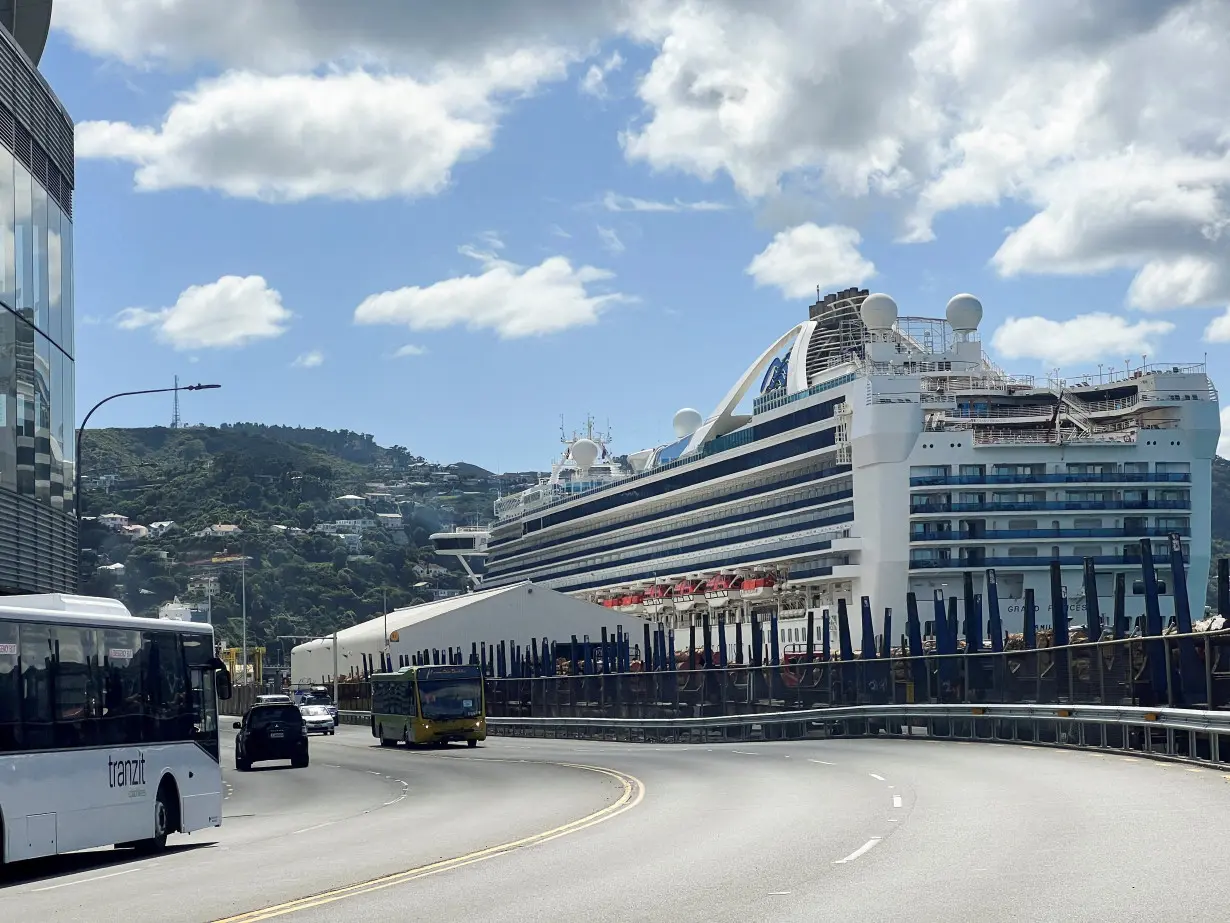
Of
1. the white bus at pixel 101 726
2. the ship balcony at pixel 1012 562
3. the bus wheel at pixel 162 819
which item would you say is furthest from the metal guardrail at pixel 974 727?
the ship balcony at pixel 1012 562

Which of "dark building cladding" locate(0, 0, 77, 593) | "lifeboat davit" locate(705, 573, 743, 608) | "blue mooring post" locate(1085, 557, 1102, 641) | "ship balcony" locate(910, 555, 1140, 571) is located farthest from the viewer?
"lifeboat davit" locate(705, 573, 743, 608)

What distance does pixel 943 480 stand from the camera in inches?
3745

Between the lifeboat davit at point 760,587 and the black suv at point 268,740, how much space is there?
64938mm

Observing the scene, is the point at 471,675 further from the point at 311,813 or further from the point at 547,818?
the point at 547,818

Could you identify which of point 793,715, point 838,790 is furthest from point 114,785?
point 793,715

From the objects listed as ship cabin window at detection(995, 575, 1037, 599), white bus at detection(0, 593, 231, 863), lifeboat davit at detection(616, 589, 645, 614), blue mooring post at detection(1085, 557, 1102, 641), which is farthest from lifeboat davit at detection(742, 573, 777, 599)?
white bus at detection(0, 593, 231, 863)

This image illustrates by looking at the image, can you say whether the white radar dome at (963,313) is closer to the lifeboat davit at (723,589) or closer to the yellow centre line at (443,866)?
the lifeboat davit at (723,589)

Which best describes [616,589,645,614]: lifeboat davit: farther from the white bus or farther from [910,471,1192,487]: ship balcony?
the white bus

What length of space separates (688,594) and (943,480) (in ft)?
97.0

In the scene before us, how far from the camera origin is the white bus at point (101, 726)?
17.1m

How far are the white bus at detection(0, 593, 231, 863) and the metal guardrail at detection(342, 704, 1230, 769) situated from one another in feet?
48.0

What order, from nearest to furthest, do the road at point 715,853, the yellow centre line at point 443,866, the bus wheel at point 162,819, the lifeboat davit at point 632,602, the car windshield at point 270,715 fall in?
the road at point 715,853 → the yellow centre line at point 443,866 → the bus wheel at point 162,819 → the car windshield at point 270,715 → the lifeboat davit at point 632,602

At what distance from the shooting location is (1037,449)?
9525cm

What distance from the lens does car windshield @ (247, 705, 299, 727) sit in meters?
44.6
